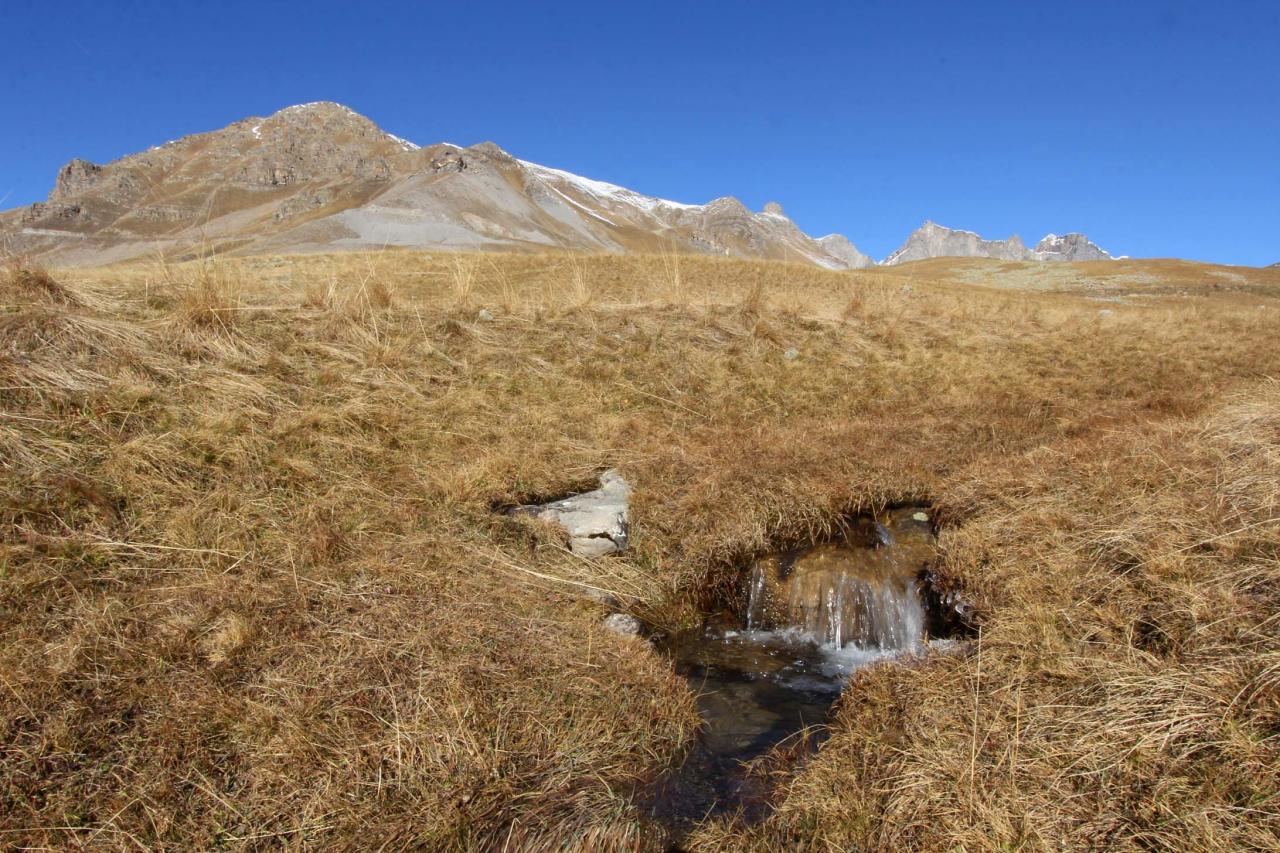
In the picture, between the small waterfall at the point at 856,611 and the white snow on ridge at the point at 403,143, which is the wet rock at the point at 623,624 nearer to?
the small waterfall at the point at 856,611

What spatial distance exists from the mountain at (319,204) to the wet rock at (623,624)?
480cm

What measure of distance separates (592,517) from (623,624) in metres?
1.16

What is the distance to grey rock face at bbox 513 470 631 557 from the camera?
5721 millimetres

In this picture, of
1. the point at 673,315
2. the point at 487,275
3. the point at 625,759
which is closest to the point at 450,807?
the point at 625,759

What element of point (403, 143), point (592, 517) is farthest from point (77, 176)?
point (592, 517)

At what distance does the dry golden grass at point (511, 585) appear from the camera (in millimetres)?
2953

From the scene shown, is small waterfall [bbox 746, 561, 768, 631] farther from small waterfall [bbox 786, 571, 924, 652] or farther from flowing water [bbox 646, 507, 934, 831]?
small waterfall [bbox 786, 571, 924, 652]

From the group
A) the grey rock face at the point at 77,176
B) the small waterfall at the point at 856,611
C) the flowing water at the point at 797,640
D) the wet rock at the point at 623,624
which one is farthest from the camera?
the grey rock face at the point at 77,176

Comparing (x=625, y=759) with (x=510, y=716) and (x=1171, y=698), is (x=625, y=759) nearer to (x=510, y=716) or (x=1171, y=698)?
(x=510, y=716)

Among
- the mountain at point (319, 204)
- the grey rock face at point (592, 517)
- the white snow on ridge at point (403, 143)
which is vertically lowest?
the grey rock face at point (592, 517)

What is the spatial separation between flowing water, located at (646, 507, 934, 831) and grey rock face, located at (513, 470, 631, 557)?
39.4 inches

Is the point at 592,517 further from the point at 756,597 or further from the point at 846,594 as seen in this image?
the point at 846,594

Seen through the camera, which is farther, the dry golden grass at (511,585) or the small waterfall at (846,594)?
the small waterfall at (846,594)

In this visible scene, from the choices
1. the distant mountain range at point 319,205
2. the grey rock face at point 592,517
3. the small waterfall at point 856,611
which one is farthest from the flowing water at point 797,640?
the distant mountain range at point 319,205
